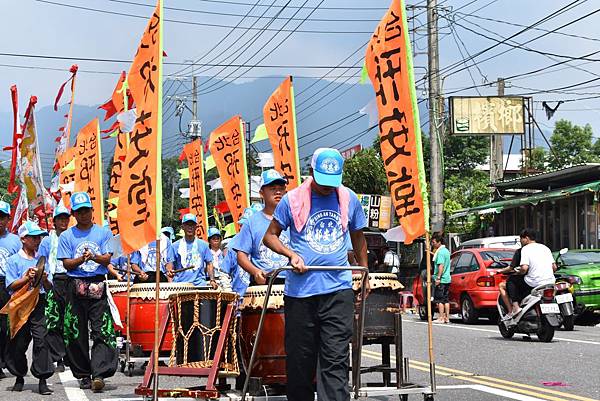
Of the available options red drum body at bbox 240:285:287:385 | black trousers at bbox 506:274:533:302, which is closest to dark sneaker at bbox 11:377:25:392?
red drum body at bbox 240:285:287:385

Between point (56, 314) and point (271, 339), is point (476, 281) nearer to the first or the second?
point (56, 314)

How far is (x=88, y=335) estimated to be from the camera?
34.7ft

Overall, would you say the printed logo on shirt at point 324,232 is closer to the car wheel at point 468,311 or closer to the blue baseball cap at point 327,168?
the blue baseball cap at point 327,168

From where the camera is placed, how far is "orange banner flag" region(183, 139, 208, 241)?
19.3 metres

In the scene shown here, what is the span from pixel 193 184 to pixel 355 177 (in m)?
27.6

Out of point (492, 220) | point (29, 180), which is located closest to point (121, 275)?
point (29, 180)

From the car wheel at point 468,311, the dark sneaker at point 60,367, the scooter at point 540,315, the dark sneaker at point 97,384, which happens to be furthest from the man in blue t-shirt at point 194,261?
the car wheel at point 468,311

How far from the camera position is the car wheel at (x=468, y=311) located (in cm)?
2111

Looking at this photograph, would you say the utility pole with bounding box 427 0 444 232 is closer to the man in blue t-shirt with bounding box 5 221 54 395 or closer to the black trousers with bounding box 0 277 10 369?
the black trousers with bounding box 0 277 10 369

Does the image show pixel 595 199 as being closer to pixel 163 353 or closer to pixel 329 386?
pixel 163 353

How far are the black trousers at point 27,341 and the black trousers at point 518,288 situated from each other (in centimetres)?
830

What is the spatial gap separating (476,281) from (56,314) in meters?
12.0

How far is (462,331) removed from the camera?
18.6 meters

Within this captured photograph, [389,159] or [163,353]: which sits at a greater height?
[389,159]
